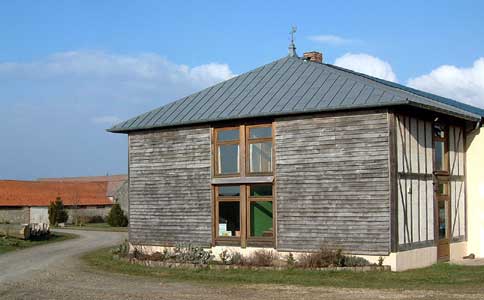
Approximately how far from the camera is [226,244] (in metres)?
22.9

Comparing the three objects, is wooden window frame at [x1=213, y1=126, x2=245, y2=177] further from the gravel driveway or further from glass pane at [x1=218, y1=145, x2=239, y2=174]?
the gravel driveway

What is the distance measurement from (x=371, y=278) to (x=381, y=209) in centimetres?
246

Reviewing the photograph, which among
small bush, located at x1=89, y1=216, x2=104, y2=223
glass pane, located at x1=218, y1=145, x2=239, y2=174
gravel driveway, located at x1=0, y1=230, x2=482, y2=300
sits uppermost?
glass pane, located at x1=218, y1=145, x2=239, y2=174

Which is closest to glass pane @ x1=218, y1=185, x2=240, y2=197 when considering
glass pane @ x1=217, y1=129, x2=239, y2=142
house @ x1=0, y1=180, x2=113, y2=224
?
glass pane @ x1=217, y1=129, x2=239, y2=142

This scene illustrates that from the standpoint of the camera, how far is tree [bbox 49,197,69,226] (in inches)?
2272

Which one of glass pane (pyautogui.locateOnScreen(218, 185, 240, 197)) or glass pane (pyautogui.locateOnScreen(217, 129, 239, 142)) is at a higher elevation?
glass pane (pyautogui.locateOnScreen(217, 129, 239, 142))

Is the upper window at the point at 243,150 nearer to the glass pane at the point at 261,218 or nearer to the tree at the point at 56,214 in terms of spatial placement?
the glass pane at the point at 261,218

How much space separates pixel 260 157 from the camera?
2244 centimetres

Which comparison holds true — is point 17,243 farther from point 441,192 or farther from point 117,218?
point 117,218

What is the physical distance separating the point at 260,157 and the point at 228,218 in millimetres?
2340

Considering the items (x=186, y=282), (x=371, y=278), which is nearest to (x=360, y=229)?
(x=371, y=278)

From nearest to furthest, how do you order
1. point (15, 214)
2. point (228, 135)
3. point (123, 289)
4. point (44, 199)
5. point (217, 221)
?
point (123, 289) < point (228, 135) < point (217, 221) < point (15, 214) < point (44, 199)

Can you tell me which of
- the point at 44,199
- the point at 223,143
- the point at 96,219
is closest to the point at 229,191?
the point at 223,143

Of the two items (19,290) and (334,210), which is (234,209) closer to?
(334,210)
